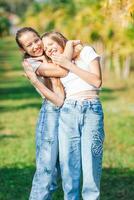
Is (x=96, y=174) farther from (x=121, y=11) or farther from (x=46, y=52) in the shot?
(x=121, y=11)

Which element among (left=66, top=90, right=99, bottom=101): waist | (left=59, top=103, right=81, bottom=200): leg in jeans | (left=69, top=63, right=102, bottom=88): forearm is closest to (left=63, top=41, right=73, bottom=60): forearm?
(left=69, top=63, right=102, bottom=88): forearm

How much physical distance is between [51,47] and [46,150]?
104 cm

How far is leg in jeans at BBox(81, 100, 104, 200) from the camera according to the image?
607 centimetres

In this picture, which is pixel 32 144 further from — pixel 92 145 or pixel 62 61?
pixel 62 61

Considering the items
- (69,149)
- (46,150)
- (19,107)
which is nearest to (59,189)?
(46,150)

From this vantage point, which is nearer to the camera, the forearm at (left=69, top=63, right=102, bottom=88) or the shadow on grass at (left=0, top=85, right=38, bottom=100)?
the forearm at (left=69, top=63, right=102, bottom=88)

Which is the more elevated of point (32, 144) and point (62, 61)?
point (62, 61)

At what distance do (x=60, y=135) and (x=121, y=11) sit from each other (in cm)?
270

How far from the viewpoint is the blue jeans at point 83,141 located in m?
6.07

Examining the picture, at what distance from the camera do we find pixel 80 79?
6031mm

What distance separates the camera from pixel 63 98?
6180mm

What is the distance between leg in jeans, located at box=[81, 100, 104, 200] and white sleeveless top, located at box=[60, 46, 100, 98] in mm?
163

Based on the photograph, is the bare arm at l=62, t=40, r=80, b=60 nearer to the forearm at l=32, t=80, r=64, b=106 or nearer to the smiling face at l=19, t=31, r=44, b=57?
the smiling face at l=19, t=31, r=44, b=57

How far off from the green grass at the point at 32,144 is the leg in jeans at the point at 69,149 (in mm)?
2238
